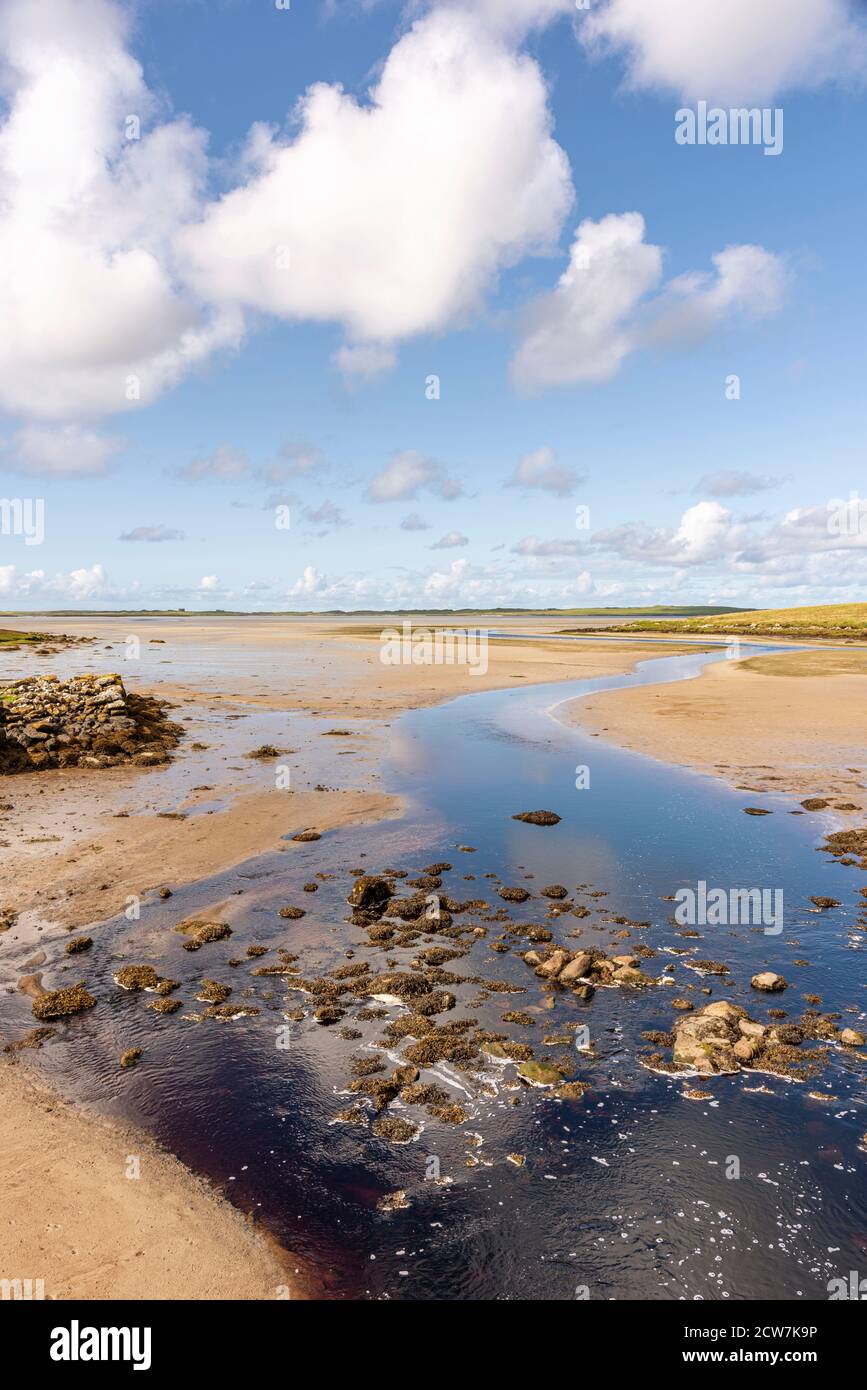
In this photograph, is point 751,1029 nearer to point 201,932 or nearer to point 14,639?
point 201,932

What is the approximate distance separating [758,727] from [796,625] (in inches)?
4009

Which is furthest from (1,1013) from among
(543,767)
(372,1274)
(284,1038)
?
(543,767)

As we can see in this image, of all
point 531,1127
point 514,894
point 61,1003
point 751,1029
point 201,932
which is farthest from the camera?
point 514,894

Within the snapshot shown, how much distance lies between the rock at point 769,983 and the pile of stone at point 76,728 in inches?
874

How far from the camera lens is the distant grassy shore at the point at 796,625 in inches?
4205

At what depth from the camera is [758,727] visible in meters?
33.2

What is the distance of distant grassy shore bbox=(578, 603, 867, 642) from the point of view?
10681 centimetres

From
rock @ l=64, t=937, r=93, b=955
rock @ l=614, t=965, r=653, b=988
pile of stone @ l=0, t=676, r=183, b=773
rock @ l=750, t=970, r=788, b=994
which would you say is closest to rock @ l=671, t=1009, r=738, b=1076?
rock @ l=614, t=965, r=653, b=988

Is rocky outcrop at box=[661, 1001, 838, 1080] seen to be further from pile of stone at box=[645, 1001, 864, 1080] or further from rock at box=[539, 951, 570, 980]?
rock at box=[539, 951, 570, 980]

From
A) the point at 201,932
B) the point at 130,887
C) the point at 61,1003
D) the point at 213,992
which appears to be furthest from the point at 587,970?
the point at 130,887

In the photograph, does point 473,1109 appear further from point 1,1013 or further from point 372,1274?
point 1,1013

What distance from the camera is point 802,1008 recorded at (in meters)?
10.3

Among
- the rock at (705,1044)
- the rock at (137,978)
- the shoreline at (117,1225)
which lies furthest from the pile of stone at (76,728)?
the rock at (705,1044)

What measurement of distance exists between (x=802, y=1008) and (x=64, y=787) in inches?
886
